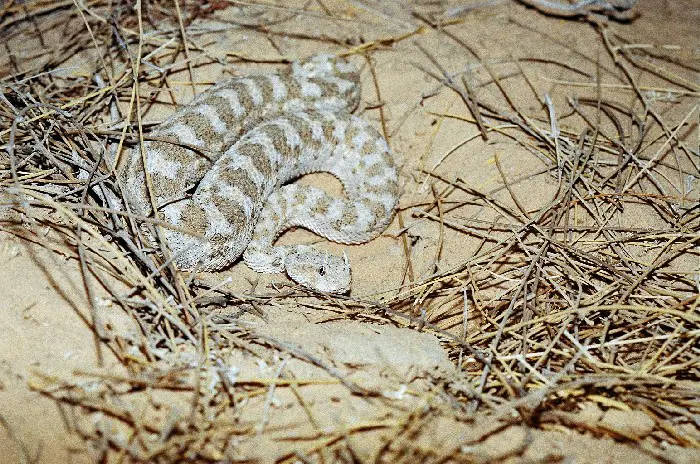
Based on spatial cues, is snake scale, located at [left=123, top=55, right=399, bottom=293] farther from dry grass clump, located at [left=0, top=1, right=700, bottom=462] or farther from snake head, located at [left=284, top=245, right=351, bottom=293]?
dry grass clump, located at [left=0, top=1, right=700, bottom=462]

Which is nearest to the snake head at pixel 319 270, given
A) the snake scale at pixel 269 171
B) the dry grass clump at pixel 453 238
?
the snake scale at pixel 269 171

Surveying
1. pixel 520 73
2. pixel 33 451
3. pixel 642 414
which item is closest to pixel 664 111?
pixel 520 73

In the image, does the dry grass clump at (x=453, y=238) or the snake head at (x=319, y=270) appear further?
the snake head at (x=319, y=270)

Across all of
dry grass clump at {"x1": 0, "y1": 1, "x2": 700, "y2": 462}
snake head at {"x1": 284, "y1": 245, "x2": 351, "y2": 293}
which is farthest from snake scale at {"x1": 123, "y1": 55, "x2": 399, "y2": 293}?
dry grass clump at {"x1": 0, "y1": 1, "x2": 700, "y2": 462}

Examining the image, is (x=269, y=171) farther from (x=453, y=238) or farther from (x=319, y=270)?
(x=453, y=238)

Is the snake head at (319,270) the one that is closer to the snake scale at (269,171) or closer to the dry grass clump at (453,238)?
the snake scale at (269,171)

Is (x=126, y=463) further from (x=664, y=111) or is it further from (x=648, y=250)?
(x=664, y=111)
